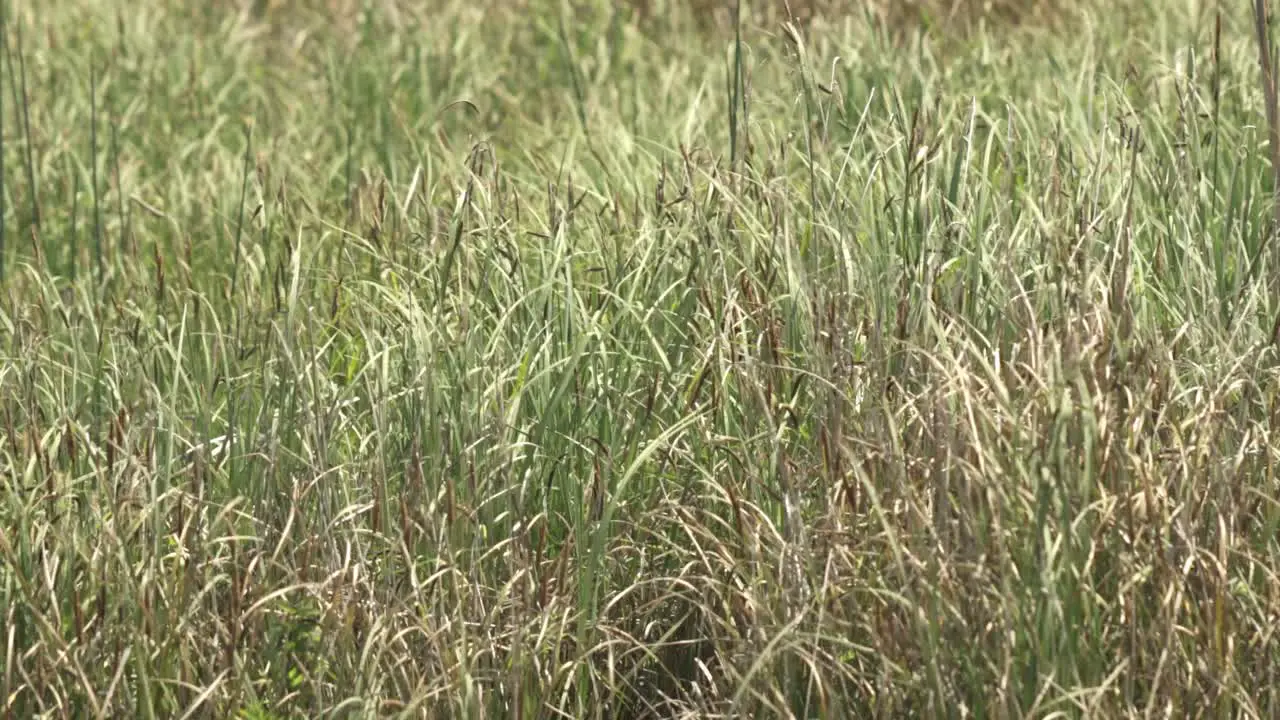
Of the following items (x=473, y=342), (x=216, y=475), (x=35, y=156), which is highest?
(x=473, y=342)

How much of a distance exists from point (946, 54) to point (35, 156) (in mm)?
2593

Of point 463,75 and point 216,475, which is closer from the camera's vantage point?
point 216,475

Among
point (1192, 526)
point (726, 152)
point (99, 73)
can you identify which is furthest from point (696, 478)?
point (99, 73)

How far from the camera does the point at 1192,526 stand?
2.40 meters

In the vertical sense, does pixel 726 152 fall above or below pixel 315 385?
below

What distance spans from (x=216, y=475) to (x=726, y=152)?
2.00 metres

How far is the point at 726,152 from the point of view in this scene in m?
4.59

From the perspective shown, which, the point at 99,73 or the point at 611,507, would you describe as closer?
the point at 611,507

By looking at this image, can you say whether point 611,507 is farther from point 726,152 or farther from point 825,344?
point 726,152

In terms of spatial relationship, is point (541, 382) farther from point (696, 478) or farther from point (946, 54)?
point (946, 54)

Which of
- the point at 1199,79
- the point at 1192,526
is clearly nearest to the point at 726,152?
the point at 1199,79

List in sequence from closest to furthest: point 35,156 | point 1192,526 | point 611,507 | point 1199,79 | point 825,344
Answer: point 1192,526 < point 611,507 < point 825,344 < point 1199,79 < point 35,156

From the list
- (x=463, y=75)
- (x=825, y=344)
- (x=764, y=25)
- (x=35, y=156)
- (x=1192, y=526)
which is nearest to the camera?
(x=1192, y=526)

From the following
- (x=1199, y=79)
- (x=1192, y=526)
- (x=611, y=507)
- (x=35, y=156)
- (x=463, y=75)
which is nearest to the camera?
(x=1192, y=526)
